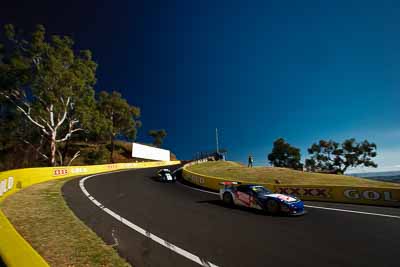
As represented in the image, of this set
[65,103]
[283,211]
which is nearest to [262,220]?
[283,211]

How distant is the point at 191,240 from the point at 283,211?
4.61 m

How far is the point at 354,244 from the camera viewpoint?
5562 millimetres

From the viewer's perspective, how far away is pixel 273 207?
903 centimetres

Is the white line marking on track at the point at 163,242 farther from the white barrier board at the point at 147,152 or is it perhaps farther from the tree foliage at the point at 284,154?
the tree foliage at the point at 284,154

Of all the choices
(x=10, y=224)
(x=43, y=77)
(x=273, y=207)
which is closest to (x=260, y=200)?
(x=273, y=207)

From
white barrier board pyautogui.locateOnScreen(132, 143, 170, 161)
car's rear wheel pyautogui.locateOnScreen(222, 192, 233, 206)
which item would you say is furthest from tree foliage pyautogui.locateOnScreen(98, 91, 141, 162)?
car's rear wheel pyautogui.locateOnScreen(222, 192, 233, 206)

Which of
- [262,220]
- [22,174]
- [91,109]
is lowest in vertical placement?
[262,220]

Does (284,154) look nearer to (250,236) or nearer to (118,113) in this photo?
(118,113)

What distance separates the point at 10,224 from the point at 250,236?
5.88m

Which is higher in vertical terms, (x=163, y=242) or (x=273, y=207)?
(x=273, y=207)

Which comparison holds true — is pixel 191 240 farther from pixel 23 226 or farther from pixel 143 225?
pixel 23 226

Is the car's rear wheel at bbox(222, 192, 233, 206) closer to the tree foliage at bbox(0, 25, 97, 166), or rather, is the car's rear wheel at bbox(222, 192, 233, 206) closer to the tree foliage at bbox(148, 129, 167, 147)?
the tree foliage at bbox(0, 25, 97, 166)

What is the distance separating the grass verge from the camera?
4.34 metres

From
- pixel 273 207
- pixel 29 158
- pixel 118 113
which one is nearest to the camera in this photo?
pixel 273 207
